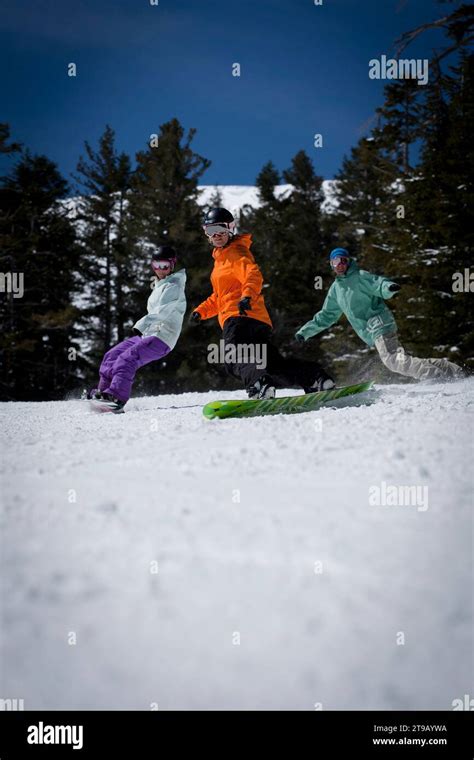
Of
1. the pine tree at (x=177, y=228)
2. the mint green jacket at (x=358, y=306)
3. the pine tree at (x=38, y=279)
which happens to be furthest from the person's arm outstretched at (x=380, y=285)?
the pine tree at (x=38, y=279)

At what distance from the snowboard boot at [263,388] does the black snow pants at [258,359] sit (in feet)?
0.18

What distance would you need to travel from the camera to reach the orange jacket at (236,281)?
15.2 ft

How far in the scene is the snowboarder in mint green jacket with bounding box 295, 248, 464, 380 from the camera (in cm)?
590

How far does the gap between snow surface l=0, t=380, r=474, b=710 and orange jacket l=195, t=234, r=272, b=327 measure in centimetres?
268

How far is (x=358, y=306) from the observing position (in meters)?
5.97

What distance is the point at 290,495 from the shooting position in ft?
5.91

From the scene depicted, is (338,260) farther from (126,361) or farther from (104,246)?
(104,246)

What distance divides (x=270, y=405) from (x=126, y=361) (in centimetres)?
174

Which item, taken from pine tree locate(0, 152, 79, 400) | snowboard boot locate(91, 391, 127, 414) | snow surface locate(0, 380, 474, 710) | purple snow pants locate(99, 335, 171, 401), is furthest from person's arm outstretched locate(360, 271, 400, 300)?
pine tree locate(0, 152, 79, 400)

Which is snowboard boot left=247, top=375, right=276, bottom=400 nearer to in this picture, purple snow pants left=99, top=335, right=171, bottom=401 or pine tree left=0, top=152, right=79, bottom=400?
purple snow pants left=99, top=335, right=171, bottom=401

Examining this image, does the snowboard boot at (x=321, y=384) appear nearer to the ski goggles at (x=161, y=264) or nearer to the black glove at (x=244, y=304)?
the black glove at (x=244, y=304)

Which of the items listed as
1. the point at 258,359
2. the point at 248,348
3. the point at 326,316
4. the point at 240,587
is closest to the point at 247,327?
the point at 248,348

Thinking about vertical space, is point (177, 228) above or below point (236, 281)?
above

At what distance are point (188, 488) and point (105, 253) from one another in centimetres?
2086
